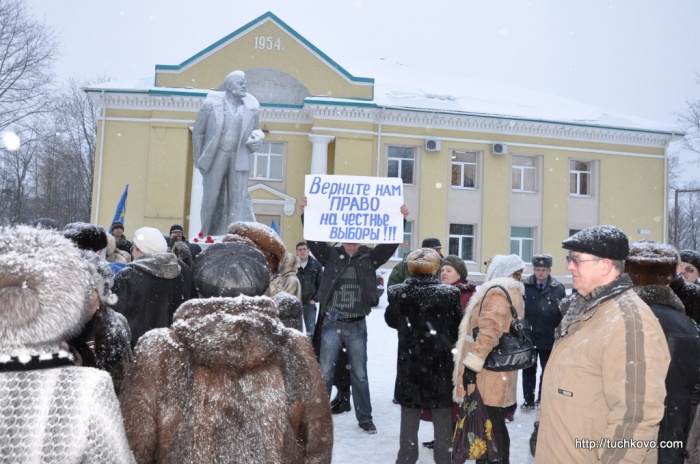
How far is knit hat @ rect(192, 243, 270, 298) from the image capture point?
2.13 m

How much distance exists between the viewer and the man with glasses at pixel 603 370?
2473 mm

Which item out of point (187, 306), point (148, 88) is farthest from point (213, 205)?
point (148, 88)

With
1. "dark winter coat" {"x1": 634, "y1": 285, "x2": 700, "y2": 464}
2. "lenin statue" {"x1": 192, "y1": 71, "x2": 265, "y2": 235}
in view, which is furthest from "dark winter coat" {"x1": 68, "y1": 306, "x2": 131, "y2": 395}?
"lenin statue" {"x1": 192, "y1": 71, "x2": 265, "y2": 235}

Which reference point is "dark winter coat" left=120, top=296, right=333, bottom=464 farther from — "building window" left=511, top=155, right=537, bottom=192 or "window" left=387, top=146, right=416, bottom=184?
"building window" left=511, top=155, right=537, bottom=192

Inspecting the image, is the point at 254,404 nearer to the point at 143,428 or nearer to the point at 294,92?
the point at 143,428

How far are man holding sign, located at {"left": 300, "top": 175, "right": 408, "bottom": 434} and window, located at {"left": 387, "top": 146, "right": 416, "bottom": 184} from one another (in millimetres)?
19463

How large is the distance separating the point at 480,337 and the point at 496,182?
73.7 ft

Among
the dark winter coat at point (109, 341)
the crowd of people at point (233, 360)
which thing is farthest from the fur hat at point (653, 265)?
the dark winter coat at point (109, 341)

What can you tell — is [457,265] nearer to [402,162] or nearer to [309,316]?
[309,316]

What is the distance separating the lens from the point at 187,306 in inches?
80.7

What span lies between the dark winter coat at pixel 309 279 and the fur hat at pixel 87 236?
17.7ft

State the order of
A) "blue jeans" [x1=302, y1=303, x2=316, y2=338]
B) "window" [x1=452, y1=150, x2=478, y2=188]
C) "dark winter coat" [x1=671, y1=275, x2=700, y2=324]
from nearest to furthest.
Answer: "dark winter coat" [x1=671, y1=275, x2=700, y2=324] < "blue jeans" [x1=302, y1=303, x2=316, y2=338] < "window" [x1=452, y1=150, x2=478, y2=188]

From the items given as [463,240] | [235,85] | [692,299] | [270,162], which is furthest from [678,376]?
[463,240]

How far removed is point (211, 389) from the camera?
204cm
